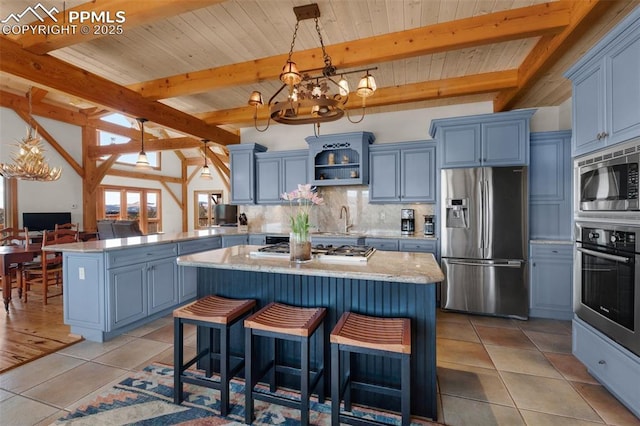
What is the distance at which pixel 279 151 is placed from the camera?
4.88m

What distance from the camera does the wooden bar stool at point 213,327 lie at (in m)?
1.78

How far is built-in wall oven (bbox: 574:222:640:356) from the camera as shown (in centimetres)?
174

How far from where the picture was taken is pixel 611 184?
1905mm

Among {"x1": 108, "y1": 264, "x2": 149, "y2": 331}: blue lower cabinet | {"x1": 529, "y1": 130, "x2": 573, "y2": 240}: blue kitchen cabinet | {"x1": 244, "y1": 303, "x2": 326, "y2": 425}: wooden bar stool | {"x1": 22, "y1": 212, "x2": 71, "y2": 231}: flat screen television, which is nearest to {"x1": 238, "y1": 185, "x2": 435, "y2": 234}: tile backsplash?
{"x1": 529, "y1": 130, "x2": 573, "y2": 240}: blue kitchen cabinet

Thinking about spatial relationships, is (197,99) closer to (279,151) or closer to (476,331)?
(279,151)

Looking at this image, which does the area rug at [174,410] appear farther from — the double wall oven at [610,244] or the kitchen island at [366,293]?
the double wall oven at [610,244]

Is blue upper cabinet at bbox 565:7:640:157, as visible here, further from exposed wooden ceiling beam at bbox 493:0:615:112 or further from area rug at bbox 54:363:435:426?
area rug at bbox 54:363:435:426

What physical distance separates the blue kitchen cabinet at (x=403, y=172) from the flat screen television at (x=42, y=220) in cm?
647

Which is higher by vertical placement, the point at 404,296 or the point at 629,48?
the point at 629,48

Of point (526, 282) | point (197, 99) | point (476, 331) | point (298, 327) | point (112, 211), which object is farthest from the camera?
point (112, 211)

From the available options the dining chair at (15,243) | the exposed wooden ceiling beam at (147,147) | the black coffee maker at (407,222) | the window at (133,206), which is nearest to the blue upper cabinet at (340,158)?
the black coffee maker at (407,222)

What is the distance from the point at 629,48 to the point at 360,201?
10.7ft

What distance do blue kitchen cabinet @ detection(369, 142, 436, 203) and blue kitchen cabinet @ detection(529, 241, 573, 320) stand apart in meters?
1.39

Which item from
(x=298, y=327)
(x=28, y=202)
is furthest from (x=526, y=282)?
(x=28, y=202)
